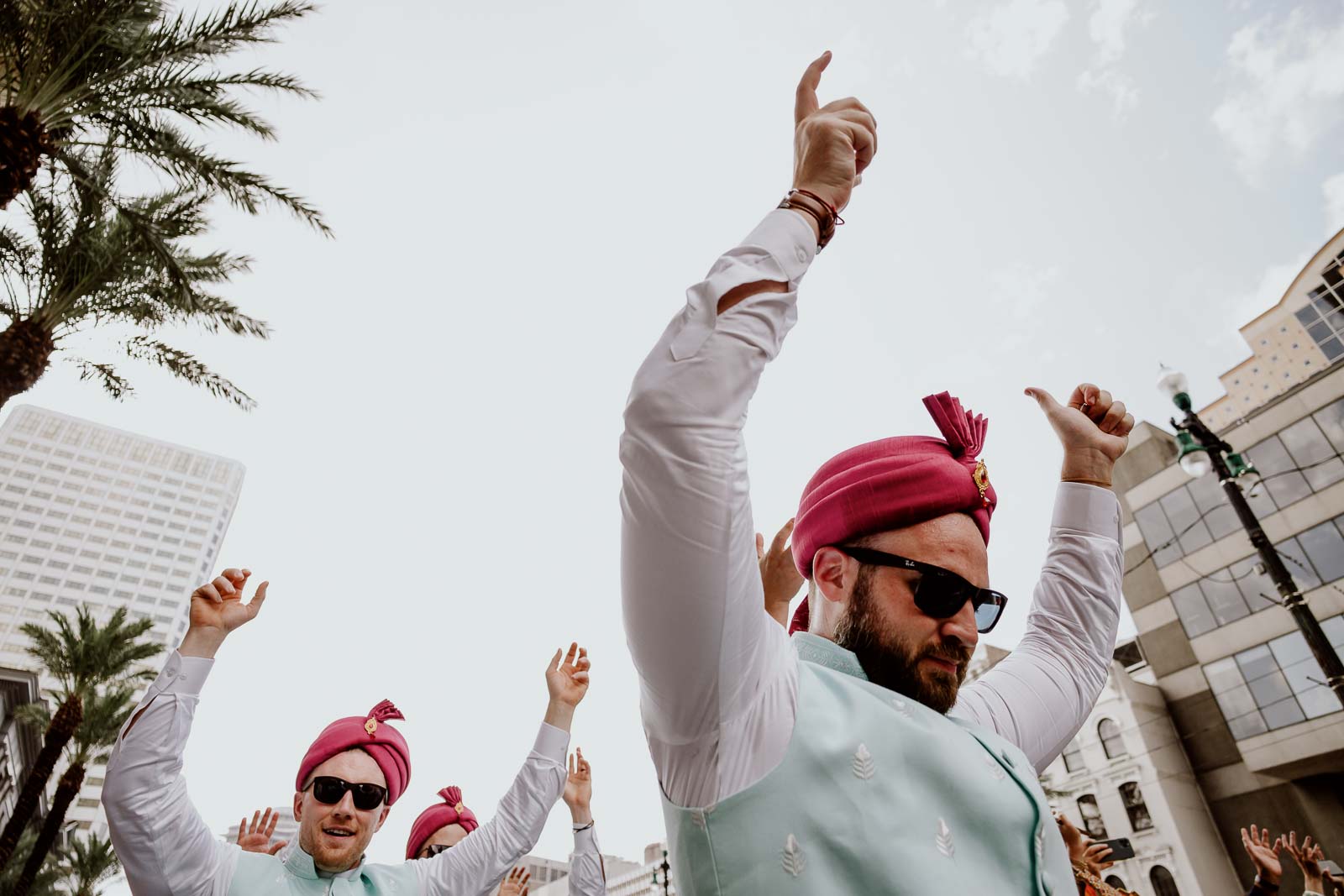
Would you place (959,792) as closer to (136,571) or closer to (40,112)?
(40,112)

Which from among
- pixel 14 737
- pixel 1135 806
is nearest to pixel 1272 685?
pixel 1135 806

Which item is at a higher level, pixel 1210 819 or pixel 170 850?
pixel 1210 819

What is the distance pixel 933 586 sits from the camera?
149 centimetres

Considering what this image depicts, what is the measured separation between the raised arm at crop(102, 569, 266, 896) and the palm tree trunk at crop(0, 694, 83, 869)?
19373 millimetres

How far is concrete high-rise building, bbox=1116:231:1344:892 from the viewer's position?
864 inches

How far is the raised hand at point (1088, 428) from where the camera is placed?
2.07m

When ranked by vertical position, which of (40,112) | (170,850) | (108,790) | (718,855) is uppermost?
(40,112)

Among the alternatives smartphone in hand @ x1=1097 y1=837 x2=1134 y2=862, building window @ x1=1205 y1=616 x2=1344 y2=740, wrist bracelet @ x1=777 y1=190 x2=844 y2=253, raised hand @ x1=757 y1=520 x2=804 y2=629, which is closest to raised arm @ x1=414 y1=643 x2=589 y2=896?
raised hand @ x1=757 y1=520 x2=804 y2=629

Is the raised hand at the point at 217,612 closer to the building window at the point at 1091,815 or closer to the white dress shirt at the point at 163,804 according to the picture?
the white dress shirt at the point at 163,804

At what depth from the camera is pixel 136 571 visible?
121 metres

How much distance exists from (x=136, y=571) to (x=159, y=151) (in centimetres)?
13842

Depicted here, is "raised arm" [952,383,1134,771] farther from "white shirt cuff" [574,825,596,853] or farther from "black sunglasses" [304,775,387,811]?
"white shirt cuff" [574,825,596,853]

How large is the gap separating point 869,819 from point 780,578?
3.25 ft

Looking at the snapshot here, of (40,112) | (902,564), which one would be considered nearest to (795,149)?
(902,564)
